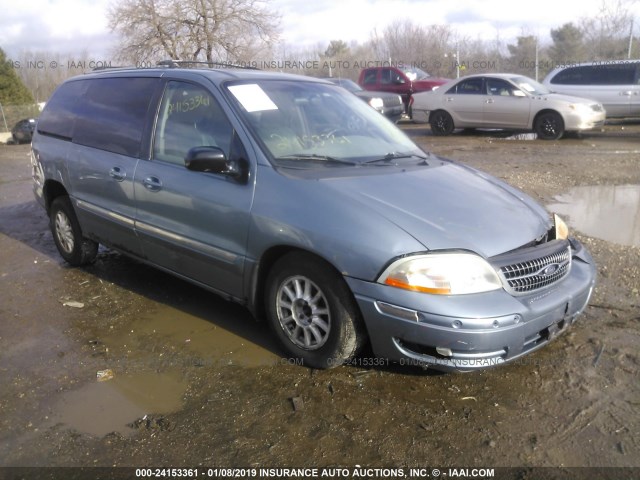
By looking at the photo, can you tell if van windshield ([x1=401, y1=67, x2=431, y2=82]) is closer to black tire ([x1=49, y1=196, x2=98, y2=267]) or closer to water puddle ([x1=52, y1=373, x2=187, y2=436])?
black tire ([x1=49, y1=196, x2=98, y2=267])

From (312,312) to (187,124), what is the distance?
5.48 feet

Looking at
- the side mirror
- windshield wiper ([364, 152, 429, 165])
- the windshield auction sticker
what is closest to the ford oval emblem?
windshield wiper ([364, 152, 429, 165])

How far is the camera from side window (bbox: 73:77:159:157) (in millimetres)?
4383

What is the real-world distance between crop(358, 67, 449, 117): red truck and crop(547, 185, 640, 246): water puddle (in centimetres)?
1185

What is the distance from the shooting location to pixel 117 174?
14.5 ft

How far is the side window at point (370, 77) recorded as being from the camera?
20156 millimetres

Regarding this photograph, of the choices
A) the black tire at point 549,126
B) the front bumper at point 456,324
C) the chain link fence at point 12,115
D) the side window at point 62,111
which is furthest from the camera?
the chain link fence at point 12,115

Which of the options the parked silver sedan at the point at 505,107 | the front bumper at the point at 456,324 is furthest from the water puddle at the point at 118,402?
the parked silver sedan at the point at 505,107

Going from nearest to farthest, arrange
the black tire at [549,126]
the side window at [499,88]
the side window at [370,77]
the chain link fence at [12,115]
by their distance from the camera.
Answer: the black tire at [549,126]
the side window at [499,88]
the side window at [370,77]
the chain link fence at [12,115]

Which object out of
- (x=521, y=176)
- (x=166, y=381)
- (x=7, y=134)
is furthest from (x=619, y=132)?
(x=7, y=134)

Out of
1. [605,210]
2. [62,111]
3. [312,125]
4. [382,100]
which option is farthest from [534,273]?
[382,100]

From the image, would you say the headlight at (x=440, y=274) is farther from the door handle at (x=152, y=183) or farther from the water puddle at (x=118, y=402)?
the door handle at (x=152, y=183)

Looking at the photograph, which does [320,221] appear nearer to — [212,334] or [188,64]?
[212,334]

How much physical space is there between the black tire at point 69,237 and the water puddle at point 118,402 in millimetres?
2170
